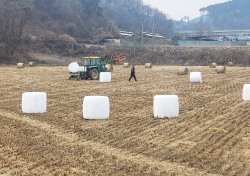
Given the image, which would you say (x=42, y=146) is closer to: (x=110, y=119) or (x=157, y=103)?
(x=110, y=119)

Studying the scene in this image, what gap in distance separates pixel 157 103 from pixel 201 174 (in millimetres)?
6484

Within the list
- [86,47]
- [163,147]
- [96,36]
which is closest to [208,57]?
[86,47]

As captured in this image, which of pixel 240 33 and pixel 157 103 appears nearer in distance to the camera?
pixel 157 103

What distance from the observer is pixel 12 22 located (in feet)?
232

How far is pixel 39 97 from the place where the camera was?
1582cm

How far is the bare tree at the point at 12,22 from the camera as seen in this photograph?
65.7 meters

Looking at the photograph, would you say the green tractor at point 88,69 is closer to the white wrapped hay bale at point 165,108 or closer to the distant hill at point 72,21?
the white wrapped hay bale at point 165,108

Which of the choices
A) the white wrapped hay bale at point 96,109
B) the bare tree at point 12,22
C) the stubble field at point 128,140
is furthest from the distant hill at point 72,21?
the white wrapped hay bale at point 96,109

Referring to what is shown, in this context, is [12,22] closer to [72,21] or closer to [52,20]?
[52,20]

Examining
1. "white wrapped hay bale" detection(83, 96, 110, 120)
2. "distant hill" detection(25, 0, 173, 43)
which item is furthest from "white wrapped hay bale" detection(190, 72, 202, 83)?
"distant hill" detection(25, 0, 173, 43)

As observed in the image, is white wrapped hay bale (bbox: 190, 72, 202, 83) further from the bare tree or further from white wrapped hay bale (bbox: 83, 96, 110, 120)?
the bare tree

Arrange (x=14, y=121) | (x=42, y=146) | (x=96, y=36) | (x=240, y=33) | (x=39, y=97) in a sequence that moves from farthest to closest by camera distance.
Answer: (x=240, y=33)
(x=96, y=36)
(x=39, y=97)
(x=14, y=121)
(x=42, y=146)

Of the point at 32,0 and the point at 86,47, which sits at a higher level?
the point at 32,0

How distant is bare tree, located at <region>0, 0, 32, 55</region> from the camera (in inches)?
2586
